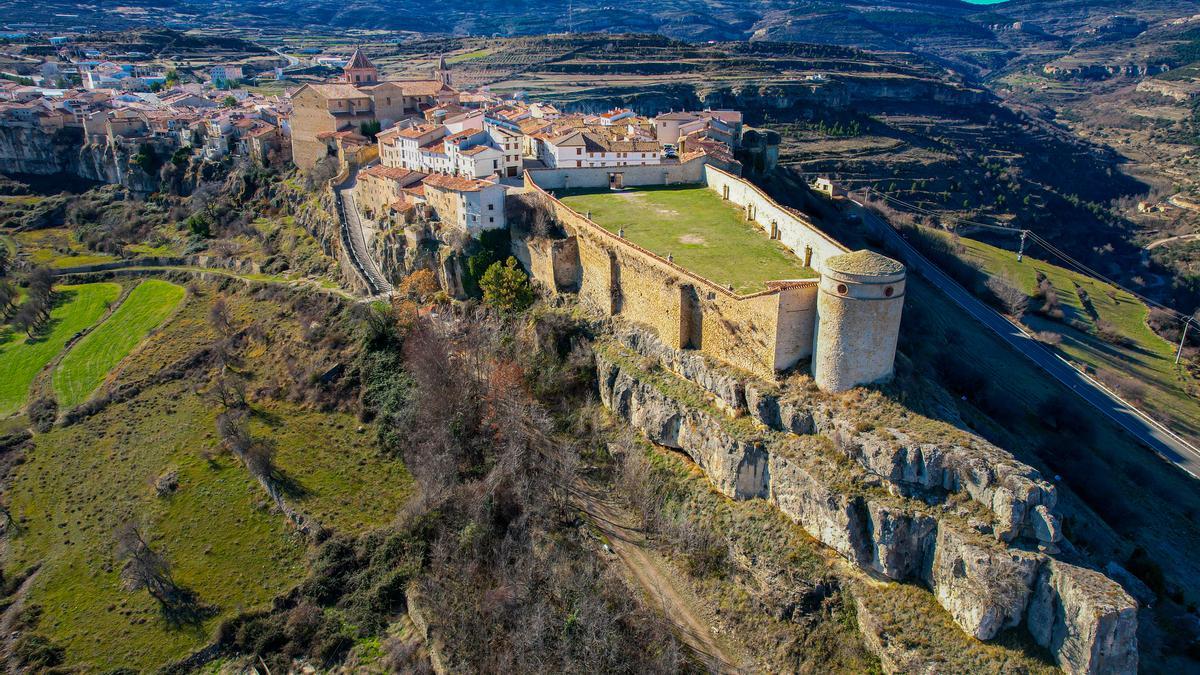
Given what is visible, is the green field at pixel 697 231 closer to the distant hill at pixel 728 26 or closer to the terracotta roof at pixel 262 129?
the terracotta roof at pixel 262 129

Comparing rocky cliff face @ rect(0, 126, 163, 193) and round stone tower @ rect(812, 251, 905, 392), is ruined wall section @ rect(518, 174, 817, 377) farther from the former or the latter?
rocky cliff face @ rect(0, 126, 163, 193)

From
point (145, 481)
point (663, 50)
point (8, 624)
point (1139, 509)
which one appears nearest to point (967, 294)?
point (1139, 509)

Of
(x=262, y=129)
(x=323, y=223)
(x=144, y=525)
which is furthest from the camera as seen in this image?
(x=262, y=129)

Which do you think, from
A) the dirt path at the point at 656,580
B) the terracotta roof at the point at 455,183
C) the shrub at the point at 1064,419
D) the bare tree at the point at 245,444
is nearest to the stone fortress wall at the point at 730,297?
the terracotta roof at the point at 455,183

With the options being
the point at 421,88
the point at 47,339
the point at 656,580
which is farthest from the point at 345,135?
the point at 656,580

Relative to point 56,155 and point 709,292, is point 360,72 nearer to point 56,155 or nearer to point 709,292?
point 56,155

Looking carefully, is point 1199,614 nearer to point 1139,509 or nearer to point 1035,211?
point 1139,509
